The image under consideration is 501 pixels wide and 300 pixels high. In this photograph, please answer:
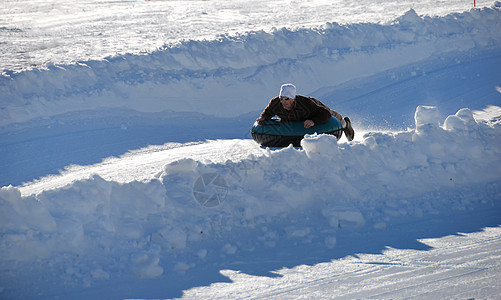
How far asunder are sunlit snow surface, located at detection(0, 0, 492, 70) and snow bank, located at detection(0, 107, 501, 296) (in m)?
7.24

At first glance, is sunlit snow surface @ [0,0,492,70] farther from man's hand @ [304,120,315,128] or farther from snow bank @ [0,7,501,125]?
man's hand @ [304,120,315,128]

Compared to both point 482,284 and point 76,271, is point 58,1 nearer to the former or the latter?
point 76,271

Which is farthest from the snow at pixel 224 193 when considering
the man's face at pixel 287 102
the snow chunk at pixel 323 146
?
the man's face at pixel 287 102

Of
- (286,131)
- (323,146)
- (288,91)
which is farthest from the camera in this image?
(286,131)

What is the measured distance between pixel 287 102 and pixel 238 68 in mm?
4658

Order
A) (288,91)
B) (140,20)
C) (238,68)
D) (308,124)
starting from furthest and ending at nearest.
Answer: (140,20) < (238,68) < (308,124) < (288,91)

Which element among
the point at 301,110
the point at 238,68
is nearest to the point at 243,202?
the point at 301,110

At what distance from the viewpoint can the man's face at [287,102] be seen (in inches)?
285

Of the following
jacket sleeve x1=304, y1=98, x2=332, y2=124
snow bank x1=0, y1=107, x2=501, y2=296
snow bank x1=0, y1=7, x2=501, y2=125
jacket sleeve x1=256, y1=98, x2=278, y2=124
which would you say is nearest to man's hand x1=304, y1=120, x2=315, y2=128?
jacket sleeve x1=304, y1=98, x2=332, y2=124

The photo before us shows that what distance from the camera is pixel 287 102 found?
729 centimetres

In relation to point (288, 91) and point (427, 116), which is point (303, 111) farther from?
point (427, 116)

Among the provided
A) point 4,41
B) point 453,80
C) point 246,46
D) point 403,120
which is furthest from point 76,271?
point 4,41

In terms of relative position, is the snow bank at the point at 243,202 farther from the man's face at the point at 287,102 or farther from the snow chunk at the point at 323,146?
the man's face at the point at 287,102

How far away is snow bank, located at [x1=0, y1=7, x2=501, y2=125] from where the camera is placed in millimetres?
10141
